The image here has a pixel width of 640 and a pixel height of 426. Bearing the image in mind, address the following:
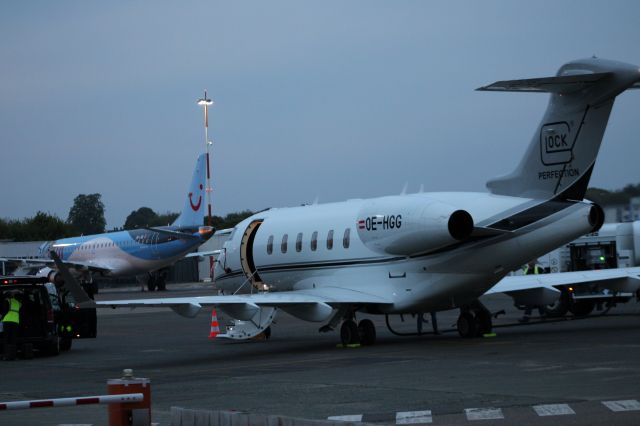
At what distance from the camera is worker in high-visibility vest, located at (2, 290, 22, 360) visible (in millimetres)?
23094

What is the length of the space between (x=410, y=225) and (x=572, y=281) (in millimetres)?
5684

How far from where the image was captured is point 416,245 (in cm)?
2147

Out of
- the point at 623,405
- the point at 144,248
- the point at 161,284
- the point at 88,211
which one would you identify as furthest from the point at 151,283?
the point at 88,211

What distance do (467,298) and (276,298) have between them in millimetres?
4200

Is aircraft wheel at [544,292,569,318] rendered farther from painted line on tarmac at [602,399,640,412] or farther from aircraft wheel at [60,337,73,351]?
painted line on tarmac at [602,399,640,412]

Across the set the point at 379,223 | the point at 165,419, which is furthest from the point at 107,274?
the point at 165,419

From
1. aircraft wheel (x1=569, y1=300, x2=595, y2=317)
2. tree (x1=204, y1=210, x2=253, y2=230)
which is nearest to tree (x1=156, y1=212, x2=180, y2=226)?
tree (x1=204, y1=210, x2=253, y2=230)

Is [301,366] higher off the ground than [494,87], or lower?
lower

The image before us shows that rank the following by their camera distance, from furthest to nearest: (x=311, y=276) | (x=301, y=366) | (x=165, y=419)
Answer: (x=311, y=276)
(x=301, y=366)
(x=165, y=419)

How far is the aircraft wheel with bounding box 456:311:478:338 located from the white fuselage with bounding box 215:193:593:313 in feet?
3.23

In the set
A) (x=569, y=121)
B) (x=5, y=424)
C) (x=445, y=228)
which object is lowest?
(x=5, y=424)

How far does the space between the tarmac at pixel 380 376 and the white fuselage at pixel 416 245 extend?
4.45 feet

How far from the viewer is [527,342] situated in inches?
838

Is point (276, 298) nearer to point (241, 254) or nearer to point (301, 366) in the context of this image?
point (301, 366)
